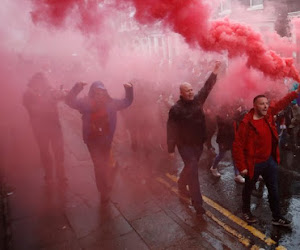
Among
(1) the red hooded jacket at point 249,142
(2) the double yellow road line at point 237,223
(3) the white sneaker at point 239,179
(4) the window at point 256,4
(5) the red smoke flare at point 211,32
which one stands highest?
(4) the window at point 256,4

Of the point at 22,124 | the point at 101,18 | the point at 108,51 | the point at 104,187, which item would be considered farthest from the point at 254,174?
the point at 22,124

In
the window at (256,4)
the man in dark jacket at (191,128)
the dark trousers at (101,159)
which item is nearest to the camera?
the man in dark jacket at (191,128)

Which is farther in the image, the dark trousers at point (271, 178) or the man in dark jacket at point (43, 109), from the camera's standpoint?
the man in dark jacket at point (43, 109)

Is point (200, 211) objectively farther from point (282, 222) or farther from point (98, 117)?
point (98, 117)

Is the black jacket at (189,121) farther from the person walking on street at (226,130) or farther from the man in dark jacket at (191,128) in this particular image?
the person walking on street at (226,130)

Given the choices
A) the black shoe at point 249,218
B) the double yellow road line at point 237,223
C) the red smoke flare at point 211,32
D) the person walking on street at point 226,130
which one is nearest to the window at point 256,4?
the red smoke flare at point 211,32

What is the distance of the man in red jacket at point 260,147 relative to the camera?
3875 mm

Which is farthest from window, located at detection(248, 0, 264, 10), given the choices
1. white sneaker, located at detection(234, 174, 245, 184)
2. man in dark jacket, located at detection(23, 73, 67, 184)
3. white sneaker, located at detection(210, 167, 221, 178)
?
man in dark jacket, located at detection(23, 73, 67, 184)

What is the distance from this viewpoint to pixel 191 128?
4.40 m

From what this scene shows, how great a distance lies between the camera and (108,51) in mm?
10961

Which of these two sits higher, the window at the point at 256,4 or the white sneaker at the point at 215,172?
the window at the point at 256,4

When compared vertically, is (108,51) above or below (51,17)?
below

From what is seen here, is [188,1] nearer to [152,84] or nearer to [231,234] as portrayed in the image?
[152,84]

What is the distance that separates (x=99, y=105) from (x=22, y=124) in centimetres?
801
